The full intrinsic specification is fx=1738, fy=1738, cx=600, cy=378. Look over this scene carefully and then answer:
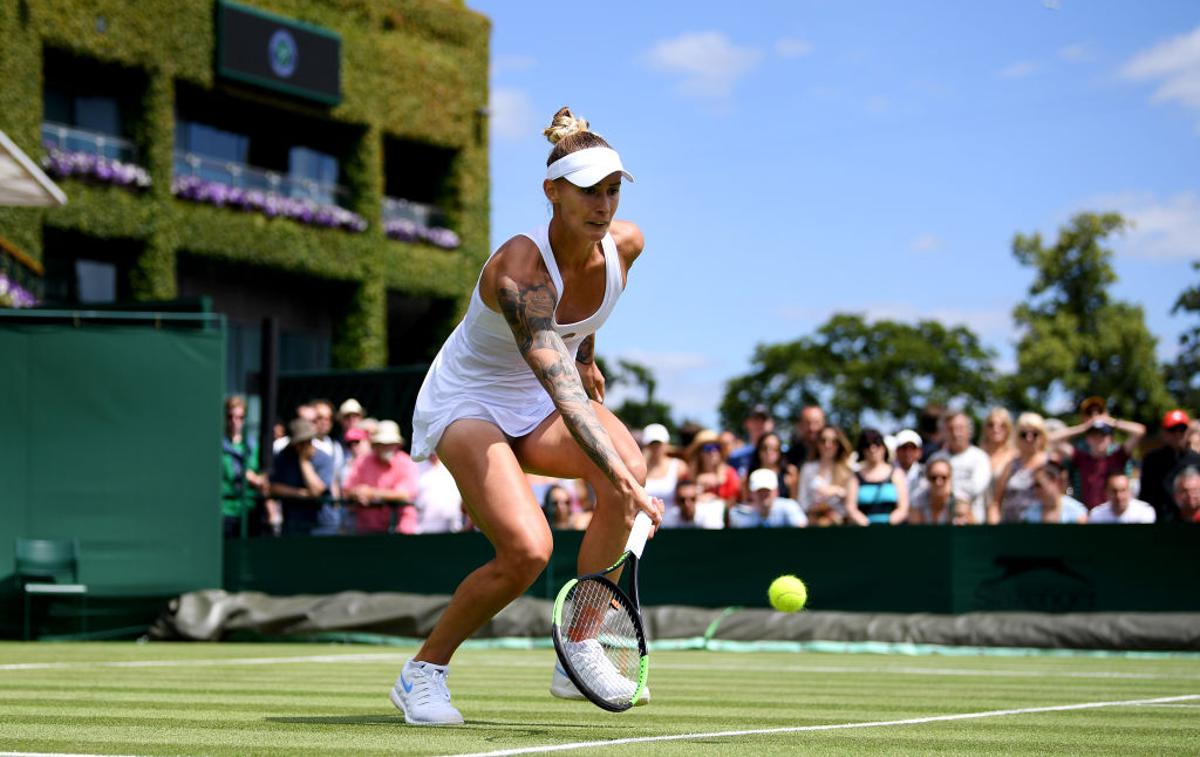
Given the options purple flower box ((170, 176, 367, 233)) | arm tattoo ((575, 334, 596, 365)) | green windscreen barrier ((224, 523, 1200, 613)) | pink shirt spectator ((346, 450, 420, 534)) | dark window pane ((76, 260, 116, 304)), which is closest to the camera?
arm tattoo ((575, 334, 596, 365))

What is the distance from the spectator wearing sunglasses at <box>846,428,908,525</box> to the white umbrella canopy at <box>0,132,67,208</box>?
684 cm

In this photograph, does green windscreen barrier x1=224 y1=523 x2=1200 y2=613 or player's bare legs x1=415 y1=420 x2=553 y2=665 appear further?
green windscreen barrier x1=224 y1=523 x2=1200 y2=613

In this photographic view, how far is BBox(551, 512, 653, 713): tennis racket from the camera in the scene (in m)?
5.18

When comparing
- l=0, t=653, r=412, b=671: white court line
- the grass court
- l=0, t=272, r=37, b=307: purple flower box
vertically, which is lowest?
l=0, t=653, r=412, b=671: white court line

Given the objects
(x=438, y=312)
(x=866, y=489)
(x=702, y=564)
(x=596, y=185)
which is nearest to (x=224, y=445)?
(x=702, y=564)

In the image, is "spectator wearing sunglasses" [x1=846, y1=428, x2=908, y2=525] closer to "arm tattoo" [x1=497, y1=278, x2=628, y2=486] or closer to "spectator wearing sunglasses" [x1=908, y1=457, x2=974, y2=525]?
"spectator wearing sunglasses" [x1=908, y1=457, x2=974, y2=525]

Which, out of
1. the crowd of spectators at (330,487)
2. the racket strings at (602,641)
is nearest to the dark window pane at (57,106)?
the crowd of spectators at (330,487)

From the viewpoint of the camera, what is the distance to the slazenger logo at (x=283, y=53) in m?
35.2

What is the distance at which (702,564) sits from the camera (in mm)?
13281

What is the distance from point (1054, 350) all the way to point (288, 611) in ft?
150

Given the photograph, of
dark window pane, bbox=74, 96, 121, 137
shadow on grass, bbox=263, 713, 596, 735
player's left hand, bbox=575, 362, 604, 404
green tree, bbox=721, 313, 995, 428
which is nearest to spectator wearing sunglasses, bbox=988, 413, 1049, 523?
player's left hand, bbox=575, 362, 604, 404

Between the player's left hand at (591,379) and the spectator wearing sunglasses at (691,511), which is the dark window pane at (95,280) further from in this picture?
the player's left hand at (591,379)

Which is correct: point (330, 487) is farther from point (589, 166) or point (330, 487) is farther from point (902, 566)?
point (589, 166)

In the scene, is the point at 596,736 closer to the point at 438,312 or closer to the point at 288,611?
the point at 288,611
